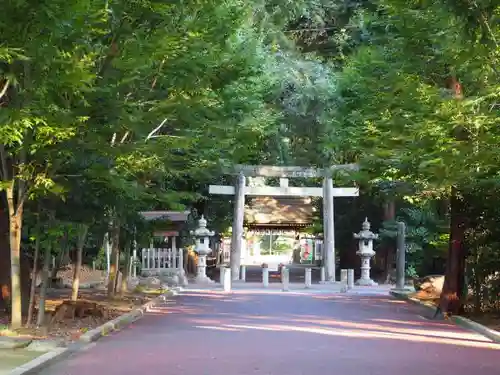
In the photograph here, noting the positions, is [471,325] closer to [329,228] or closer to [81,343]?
[81,343]

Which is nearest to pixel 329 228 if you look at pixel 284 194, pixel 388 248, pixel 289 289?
pixel 284 194

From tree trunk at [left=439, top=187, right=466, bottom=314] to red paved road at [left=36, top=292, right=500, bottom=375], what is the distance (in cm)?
107

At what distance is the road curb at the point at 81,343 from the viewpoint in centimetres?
966

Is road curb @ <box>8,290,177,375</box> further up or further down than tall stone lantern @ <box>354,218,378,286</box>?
further down

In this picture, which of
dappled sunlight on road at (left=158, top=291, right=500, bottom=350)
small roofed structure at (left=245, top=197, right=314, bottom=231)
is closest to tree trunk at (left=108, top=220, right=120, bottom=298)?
dappled sunlight on road at (left=158, top=291, right=500, bottom=350)

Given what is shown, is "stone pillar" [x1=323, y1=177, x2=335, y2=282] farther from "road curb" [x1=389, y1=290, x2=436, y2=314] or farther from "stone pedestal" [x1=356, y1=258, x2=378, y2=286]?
"road curb" [x1=389, y1=290, x2=436, y2=314]

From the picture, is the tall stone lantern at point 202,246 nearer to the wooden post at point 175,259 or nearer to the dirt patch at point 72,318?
the wooden post at point 175,259

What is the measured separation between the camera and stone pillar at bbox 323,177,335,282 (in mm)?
39375

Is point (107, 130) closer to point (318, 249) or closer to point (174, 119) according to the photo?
point (174, 119)

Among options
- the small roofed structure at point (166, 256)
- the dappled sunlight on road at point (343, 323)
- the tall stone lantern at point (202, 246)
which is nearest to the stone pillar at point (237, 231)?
the tall stone lantern at point (202, 246)

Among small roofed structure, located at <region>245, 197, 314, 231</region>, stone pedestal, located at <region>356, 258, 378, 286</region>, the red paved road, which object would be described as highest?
small roofed structure, located at <region>245, 197, 314, 231</region>

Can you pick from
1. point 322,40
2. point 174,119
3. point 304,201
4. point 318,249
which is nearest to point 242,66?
point 174,119

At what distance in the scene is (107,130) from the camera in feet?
44.1

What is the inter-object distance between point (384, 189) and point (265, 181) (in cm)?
2483
